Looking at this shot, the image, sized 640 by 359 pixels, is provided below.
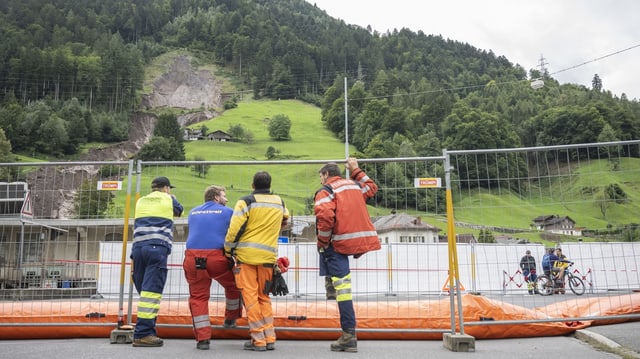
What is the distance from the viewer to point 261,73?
15362cm

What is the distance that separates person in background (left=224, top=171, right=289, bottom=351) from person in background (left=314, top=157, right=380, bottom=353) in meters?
0.54

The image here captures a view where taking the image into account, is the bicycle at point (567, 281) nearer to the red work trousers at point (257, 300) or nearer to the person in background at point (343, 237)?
the person in background at point (343, 237)

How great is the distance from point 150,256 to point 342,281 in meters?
2.14

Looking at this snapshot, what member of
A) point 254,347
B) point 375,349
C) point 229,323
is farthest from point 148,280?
point 375,349

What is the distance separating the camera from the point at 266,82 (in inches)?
6033

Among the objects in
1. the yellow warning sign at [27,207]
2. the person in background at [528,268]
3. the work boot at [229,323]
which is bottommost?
the work boot at [229,323]

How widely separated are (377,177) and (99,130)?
111 m

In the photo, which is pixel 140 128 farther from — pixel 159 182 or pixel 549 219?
pixel 549 219

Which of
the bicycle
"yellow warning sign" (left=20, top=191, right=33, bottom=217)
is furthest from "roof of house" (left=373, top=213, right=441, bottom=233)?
"yellow warning sign" (left=20, top=191, right=33, bottom=217)

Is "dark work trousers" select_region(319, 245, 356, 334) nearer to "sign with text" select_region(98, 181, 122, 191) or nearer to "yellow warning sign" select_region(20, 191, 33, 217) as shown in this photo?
"sign with text" select_region(98, 181, 122, 191)

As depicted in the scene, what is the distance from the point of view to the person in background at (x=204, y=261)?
5395 mm

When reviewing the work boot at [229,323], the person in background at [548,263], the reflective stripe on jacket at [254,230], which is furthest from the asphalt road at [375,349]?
the person in background at [548,263]

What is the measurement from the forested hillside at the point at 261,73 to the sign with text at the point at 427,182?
186ft

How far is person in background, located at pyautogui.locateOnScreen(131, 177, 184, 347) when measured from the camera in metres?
5.44
